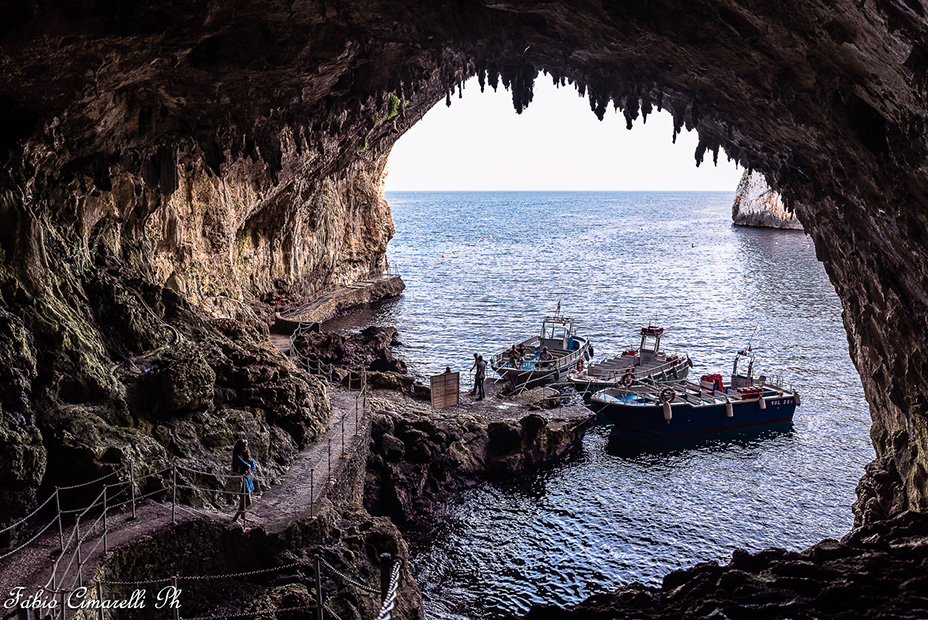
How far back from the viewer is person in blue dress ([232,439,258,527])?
1575 cm

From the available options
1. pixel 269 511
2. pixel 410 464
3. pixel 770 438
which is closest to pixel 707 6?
pixel 269 511

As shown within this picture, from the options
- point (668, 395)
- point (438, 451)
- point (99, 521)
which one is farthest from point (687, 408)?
point (99, 521)

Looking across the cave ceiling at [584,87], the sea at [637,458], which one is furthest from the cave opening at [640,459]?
the cave ceiling at [584,87]

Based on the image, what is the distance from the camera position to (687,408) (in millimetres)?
32688

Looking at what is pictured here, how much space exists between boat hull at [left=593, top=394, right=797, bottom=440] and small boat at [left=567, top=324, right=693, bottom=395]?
10.4 feet

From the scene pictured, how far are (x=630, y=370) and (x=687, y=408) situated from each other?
5887 millimetres

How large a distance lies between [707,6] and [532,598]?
15.4m

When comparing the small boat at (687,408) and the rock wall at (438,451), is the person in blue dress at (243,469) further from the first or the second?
the small boat at (687,408)

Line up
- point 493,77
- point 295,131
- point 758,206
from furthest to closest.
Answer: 1. point 758,206
2. point 295,131
3. point 493,77

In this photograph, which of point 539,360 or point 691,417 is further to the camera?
point 539,360

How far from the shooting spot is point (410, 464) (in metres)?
25.6

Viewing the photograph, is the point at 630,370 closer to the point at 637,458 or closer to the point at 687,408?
the point at 687,408

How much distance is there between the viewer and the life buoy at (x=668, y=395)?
107ft

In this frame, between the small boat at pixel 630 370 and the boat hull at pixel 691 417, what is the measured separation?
318cm
